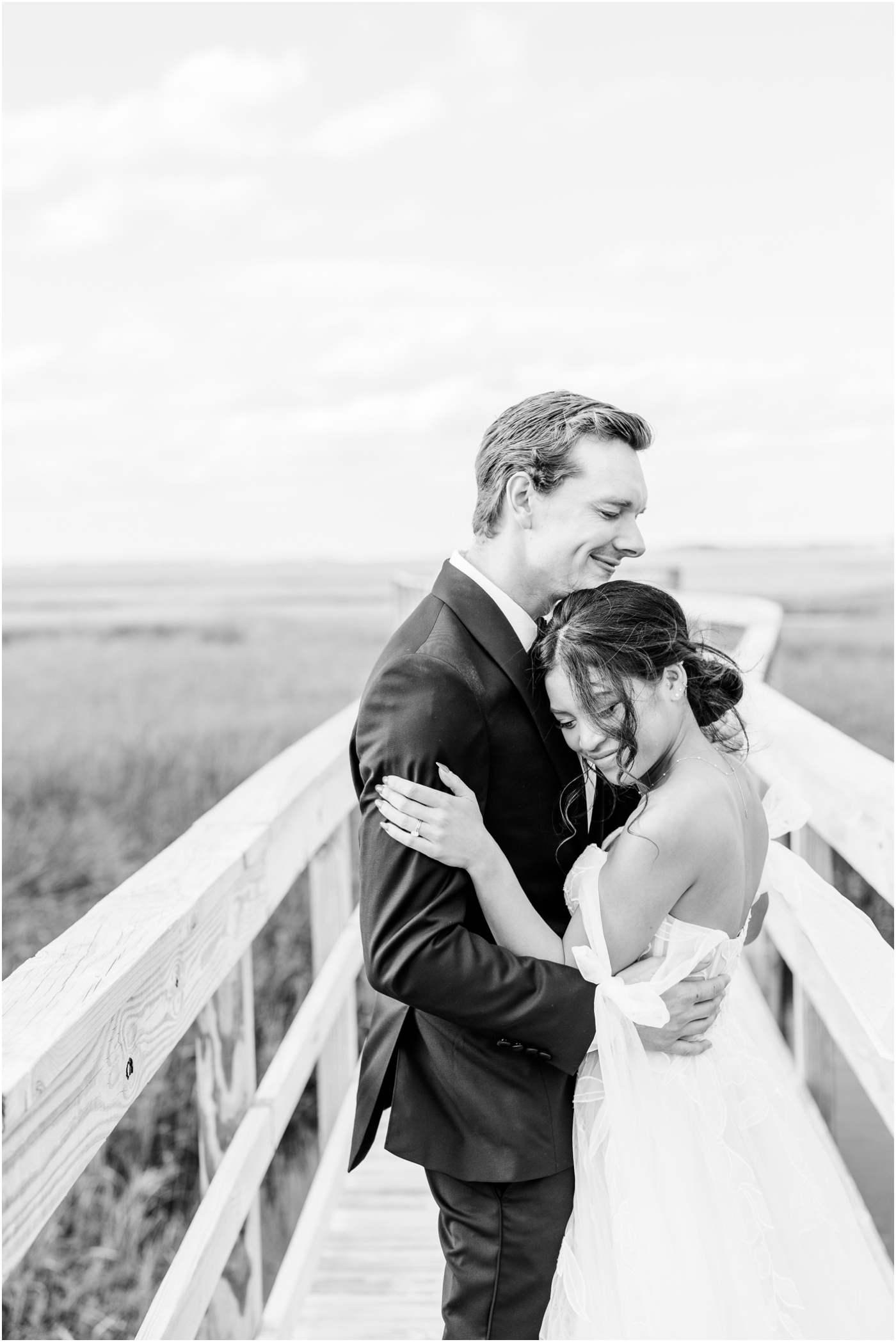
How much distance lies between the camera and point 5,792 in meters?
9.65

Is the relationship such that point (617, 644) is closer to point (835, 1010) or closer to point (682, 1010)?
point (682, 1010)

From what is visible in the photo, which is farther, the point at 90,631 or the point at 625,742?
the point at 90,631

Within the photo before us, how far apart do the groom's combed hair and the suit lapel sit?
0.18m

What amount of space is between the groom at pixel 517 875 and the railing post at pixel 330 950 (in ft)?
3.74

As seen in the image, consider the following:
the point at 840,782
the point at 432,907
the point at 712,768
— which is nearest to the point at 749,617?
the point at 840,782

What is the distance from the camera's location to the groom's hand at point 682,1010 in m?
1.85

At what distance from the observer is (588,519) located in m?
1.91

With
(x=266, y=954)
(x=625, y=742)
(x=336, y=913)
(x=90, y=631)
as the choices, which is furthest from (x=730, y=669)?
(x=90, y=631)

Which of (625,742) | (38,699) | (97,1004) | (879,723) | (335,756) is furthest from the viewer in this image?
(38,699)

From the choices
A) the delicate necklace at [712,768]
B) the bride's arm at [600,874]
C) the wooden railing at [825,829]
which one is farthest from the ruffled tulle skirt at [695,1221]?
the delicate necklace at [712,768]

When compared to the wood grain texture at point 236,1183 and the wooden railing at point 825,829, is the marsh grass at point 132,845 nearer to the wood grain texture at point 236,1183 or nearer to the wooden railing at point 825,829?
the wood grain texture at point 236,1183

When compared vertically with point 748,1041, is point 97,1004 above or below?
above

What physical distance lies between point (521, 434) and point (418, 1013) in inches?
37.3

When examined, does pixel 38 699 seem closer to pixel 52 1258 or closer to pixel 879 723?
pixel 879 723
